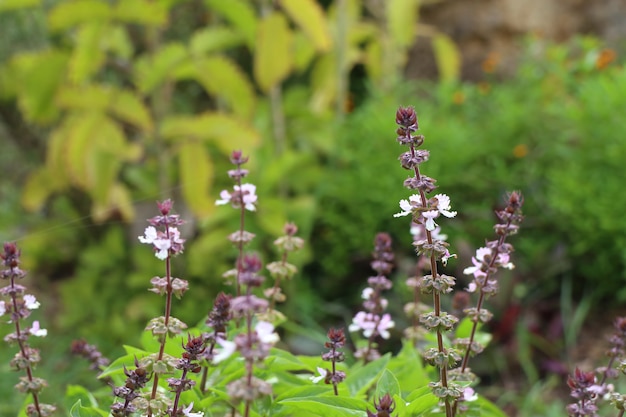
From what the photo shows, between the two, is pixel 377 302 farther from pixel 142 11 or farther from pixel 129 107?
pixel 129 107

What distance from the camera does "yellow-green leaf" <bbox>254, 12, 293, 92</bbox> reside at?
10.0 ft

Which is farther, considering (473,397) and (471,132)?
(471,132)

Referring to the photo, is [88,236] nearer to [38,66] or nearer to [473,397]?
[38,66]

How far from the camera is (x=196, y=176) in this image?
3.05 metres

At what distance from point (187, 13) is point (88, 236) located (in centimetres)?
132

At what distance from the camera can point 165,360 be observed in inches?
39.0

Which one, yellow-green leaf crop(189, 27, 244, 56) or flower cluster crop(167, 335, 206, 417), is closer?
flower cluster crop(167, 335, 206, 417)

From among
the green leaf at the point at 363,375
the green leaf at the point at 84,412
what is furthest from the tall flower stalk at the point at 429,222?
the green leaf at the point at 84,412

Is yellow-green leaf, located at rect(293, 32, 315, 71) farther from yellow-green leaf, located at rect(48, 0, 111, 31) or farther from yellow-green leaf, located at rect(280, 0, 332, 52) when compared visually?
yellow-green leaf, located at rect(48, 0, 111, 31)

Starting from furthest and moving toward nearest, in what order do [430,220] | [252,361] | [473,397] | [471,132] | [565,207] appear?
[471,132] < [565,207] < [473,397] < [430,220] < [252,361]

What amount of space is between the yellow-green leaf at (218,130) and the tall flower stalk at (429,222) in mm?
2057

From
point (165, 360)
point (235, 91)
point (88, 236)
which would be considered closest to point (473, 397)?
point (165, 360)

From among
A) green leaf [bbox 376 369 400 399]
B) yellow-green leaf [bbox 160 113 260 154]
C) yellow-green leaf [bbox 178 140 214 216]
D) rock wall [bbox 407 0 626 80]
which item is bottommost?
green leaf [bbox 376 369 400 399]

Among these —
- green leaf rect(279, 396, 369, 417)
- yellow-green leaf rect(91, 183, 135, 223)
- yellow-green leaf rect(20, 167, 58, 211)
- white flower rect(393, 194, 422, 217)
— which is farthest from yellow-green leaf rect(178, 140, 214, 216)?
white flower rect(393, 194, 422, 217)
